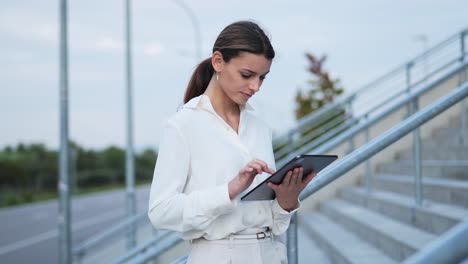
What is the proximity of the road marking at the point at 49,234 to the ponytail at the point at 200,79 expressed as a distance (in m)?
12.7

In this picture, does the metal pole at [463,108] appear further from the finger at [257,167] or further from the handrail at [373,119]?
the finger at [257,167]

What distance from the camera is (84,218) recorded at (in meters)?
20.0

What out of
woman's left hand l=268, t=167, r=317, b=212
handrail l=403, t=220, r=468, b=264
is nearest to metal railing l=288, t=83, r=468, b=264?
woman's left hand l=268, t=167, r=317, b=212

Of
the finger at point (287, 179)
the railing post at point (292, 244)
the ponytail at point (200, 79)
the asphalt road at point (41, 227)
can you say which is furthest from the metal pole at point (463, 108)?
the asphalt road at point (41, 227)

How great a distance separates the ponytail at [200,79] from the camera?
2021 mm

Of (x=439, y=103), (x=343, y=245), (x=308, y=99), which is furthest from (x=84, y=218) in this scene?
(x=439, y=103)

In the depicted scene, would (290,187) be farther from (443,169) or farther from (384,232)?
(443,169)

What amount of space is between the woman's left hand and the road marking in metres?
12.9

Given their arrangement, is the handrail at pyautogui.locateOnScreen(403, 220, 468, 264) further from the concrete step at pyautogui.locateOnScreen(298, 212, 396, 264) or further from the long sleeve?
the concrete step at pyautogui.locateOnScreen(298, 212, 396, 264)

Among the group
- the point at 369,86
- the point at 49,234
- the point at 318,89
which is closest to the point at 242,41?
the point at 369,86

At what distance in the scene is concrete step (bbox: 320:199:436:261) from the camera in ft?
13.1

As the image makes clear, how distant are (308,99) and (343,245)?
813cm

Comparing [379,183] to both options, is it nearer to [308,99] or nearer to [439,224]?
[439,224]

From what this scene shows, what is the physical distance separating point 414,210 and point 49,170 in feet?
123
